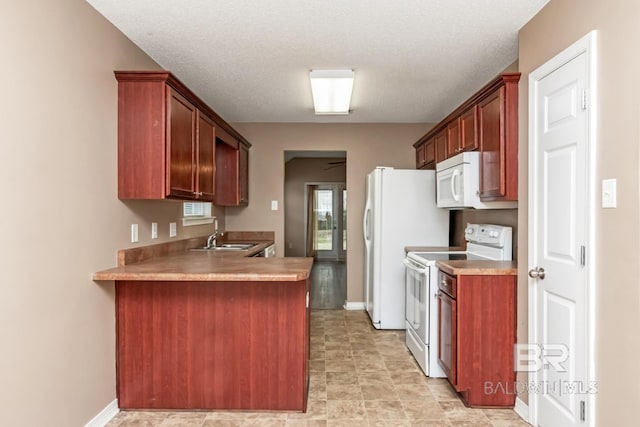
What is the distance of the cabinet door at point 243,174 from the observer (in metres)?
4.57

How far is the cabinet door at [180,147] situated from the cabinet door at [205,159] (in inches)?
5.5

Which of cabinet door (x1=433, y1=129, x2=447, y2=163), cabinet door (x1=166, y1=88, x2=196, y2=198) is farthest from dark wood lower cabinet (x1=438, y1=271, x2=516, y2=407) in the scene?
cabinet door (x1=166, y1=88, x2=196, y2=198)

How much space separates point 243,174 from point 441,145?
2.26 m

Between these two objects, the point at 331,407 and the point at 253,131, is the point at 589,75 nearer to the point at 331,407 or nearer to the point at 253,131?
the point at 331,407

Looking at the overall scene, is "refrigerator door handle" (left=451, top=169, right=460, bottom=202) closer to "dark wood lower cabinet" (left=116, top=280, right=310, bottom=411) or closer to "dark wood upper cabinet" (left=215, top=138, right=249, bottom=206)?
"dark wood lower cabinet" (left=116, top=280, right=310, bottom=411)

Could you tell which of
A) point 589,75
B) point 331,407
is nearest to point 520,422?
point 331,407

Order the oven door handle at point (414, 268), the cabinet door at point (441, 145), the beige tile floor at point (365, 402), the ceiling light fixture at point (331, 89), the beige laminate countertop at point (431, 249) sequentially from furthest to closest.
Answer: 1. the beige laminate countertop at point (431, 249)
2. the cabinet door at point (441, 145)
3. the ceiling light fixture at point (331, 89)
4. the oven door handle at point (414, 268)
5. the beige tile floor at point (365, 402)

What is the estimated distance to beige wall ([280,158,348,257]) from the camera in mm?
9438

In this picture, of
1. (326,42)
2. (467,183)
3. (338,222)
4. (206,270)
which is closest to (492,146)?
(467,183)

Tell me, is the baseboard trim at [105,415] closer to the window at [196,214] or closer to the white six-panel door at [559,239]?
the window at [196,214]

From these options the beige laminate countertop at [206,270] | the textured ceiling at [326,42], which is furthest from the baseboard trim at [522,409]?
the textured ceiling at [326,42]

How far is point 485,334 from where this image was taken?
2545 mm

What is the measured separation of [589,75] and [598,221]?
654mm

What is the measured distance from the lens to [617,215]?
1632mm
